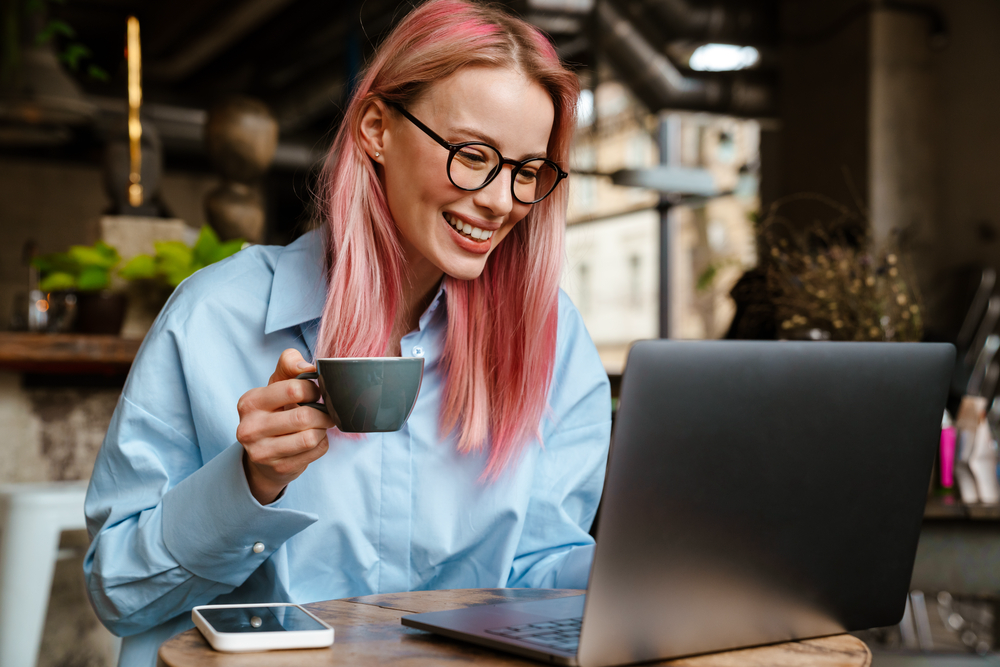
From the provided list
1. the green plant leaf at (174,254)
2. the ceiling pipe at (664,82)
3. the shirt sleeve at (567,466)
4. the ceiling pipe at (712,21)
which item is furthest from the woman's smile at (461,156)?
the ceiling pipe at (712,21)

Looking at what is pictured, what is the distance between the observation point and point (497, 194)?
1.09 meters

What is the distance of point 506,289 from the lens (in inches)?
49.6

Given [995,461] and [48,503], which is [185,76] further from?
[995,461]

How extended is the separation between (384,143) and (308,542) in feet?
1.67

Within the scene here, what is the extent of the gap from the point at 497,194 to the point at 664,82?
563 centimetres

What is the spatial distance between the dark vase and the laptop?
1744 millimetres

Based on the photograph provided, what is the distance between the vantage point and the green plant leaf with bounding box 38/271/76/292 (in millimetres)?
2287

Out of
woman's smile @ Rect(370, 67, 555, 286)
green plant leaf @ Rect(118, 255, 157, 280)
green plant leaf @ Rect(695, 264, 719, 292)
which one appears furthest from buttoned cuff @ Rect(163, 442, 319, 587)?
green plant leaf @ Rect(695, 264, 719, 292)

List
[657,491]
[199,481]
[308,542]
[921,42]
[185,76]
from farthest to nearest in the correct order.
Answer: [185,76] < [921,42] < [308,542] < [199,481] < [657,491]

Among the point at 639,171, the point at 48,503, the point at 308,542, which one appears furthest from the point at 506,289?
the point at 639,171

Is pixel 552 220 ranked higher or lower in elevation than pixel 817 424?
higher

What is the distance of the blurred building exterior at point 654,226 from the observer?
7.60m

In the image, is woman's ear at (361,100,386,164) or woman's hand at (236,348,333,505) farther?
woman's ear at (361,100,386,164)

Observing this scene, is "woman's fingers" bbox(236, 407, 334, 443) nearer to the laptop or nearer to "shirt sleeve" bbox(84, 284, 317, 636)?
"shirt sleeve" bbox(84, 284, 317, 636)
